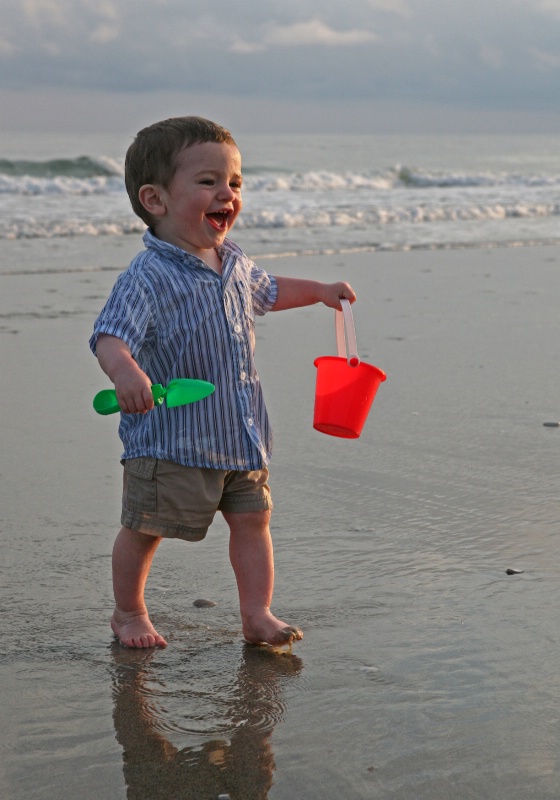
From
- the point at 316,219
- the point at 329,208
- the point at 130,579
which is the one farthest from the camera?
the point at 329,208

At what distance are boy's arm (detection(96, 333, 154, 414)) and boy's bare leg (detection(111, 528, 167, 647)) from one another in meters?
0.45

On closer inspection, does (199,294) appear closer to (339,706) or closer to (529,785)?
(339,706)

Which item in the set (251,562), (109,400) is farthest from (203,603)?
(109,400)

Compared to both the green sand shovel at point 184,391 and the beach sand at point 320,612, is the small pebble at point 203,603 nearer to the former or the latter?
the beach sand at point 320,612

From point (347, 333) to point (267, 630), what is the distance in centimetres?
73

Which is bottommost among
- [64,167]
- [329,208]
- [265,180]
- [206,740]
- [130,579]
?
[206,740]

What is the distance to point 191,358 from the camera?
252 centimetres

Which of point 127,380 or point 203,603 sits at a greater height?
point 127,380

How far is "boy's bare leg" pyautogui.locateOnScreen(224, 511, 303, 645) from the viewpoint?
2551mm

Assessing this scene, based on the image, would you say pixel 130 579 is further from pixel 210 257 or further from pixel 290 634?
pixel 210 257

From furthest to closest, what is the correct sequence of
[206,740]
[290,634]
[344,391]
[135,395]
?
[344,391] < [290,634] < [135,395] < [206,740]

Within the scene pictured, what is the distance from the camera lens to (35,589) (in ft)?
9.16

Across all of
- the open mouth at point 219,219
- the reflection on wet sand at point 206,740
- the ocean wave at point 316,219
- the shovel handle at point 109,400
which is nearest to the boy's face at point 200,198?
the open mouth at point 219,219

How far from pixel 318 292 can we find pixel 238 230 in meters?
9.70
